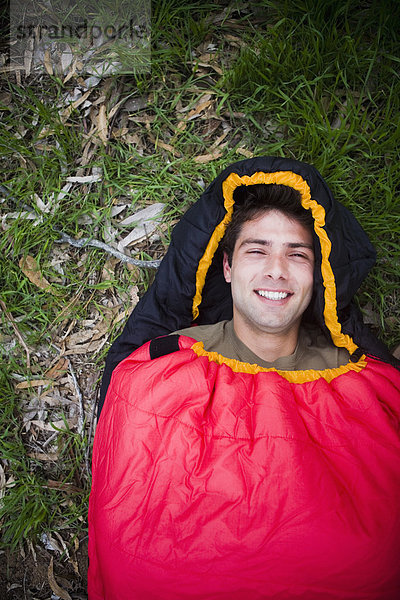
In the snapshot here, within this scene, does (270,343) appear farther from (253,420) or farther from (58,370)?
(58,370)

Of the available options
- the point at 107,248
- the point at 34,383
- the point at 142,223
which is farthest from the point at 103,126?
the point at 34,383

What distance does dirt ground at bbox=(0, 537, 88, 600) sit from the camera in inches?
104

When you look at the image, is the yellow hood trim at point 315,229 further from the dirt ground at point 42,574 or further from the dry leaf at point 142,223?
the dirt ground at point 42,574

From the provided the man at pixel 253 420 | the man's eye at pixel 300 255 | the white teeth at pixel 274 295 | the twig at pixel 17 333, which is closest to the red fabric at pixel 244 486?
the man at pixel 253 420

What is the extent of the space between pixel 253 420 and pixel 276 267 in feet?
2.65

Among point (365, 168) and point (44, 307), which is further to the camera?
point (44, 307)

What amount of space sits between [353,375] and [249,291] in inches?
27.7

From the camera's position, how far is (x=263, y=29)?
2824 mm

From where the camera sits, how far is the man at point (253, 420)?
5.45 ft

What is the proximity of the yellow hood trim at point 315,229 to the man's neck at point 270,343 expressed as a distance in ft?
0.76

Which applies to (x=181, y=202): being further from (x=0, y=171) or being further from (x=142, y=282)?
(x=0, y=171)

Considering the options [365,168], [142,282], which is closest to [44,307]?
[142,282]

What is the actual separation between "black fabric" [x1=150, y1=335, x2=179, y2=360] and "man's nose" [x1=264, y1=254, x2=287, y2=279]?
2.08ft

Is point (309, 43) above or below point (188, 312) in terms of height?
above
